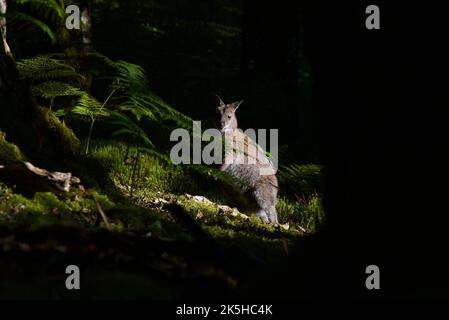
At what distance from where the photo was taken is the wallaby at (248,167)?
33.1 feet

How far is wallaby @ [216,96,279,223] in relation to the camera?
10078mm

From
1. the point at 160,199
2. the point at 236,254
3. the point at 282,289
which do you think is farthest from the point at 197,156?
the point at 282,289

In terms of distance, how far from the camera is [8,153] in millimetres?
5098

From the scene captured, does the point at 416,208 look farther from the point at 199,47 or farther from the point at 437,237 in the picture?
the point at 199,47

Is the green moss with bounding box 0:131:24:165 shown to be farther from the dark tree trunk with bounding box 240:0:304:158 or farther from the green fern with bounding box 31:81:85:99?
the dark tree trunk with bounding box 240:0:304:158

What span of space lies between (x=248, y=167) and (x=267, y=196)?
0.70 meters

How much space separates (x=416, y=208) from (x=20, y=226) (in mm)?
2119

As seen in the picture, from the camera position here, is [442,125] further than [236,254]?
No

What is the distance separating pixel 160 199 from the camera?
6578mm

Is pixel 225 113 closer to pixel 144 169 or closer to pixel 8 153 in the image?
pixel 144 169

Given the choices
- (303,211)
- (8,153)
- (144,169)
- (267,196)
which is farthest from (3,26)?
(267,196)

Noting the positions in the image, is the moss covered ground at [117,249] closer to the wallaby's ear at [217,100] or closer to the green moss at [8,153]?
the green moss at [8,153]

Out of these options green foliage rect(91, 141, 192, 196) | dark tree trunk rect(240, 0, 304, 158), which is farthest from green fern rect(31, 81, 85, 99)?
dark tree trunk rect(240, 0, 304, 158)
